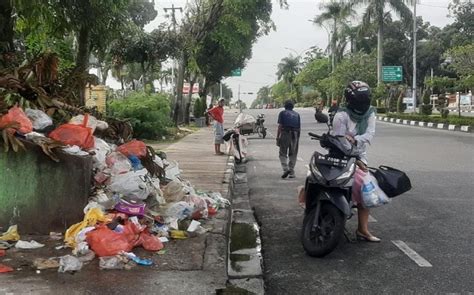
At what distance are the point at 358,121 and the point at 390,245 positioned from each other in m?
1.32

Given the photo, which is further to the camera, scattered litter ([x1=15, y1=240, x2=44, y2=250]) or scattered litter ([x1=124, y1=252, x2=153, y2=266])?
scattered litter ([x1=15, y1=240, x2=44, y2=250])

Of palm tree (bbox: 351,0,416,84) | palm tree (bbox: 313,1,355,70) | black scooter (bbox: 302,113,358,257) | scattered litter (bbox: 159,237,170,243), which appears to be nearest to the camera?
black scooter (bbox: 302,113,358,257)

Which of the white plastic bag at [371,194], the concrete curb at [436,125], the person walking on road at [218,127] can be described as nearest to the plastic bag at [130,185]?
the white plastic bag at [371,194]

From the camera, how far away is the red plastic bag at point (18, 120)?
5268 mm

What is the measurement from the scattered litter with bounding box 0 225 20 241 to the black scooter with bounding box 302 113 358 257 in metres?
2.75

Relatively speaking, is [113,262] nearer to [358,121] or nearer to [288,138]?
[358,121]

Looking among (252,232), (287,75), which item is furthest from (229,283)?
(287,75)

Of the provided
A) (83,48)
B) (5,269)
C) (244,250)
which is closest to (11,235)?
(5,269)

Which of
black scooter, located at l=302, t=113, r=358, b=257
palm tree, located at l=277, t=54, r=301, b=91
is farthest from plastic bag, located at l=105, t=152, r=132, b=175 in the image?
palm tree, located at l=277, t=54, r=301, b=91

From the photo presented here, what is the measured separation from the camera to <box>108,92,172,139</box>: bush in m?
18.1

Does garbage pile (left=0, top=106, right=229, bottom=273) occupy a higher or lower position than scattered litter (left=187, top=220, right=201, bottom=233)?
higher

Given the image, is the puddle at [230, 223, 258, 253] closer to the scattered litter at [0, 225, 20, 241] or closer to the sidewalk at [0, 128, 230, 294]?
the sidewalk at [0, 128, 230, 294]

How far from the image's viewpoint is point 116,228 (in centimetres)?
508

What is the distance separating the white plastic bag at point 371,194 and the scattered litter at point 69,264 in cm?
269
